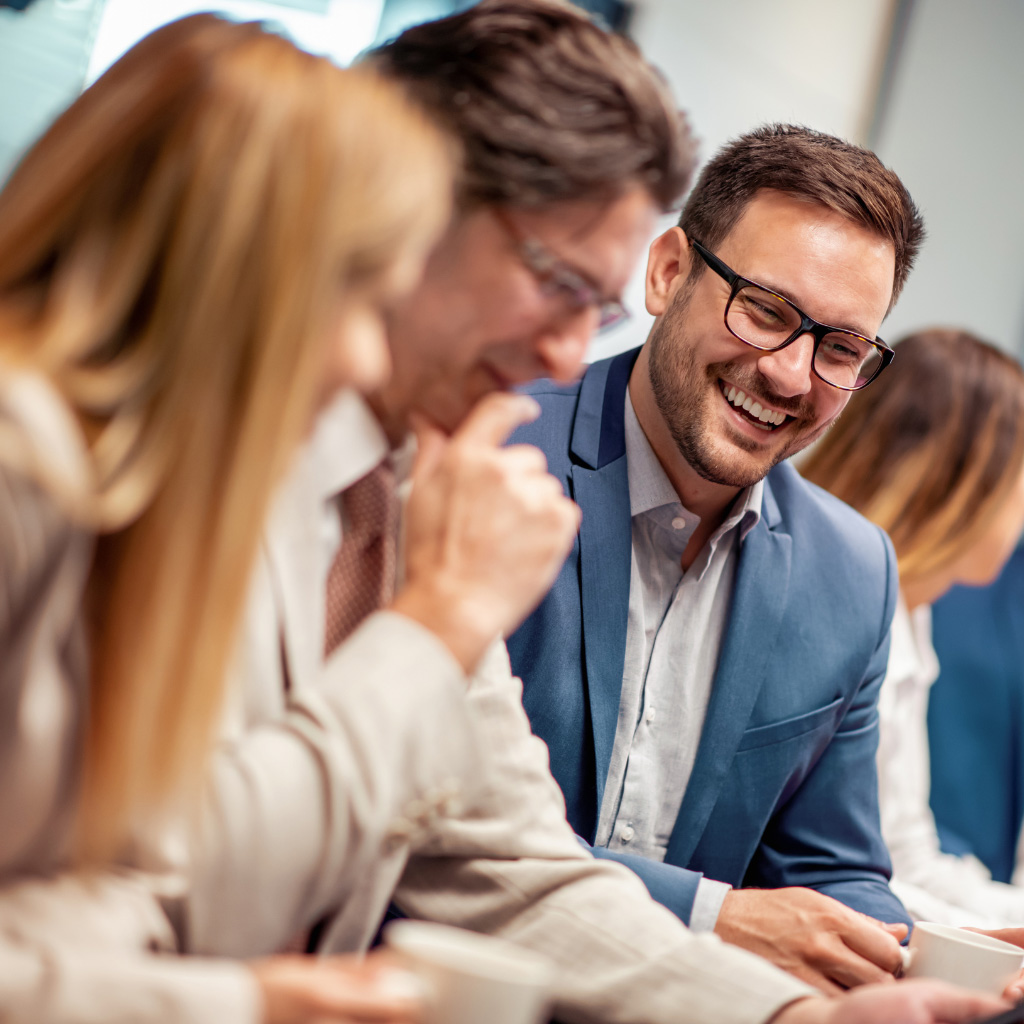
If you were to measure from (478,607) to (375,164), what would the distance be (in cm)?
36

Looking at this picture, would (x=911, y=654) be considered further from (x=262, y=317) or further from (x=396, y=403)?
(x=262, y=317)

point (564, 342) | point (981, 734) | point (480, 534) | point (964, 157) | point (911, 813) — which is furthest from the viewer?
point (964, 157)

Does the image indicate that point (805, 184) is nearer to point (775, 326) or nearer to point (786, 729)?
point (775, 326)

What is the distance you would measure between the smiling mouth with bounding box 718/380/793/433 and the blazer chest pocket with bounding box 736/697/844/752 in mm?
429

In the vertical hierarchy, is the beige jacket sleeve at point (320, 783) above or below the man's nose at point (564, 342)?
below

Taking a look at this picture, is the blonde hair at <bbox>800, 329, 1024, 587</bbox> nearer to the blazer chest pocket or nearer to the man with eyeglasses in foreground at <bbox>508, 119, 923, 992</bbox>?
the man with eyeglasses in foreground at <bbox>508, 119, 923, 992</bbox>

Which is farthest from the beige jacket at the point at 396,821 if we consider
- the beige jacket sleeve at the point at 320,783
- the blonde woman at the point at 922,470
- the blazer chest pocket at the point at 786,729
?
the blonde woman at the point at 922,470

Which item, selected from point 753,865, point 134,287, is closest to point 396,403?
point 134,287

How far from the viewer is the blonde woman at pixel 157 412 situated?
725 mm

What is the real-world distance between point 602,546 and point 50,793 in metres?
0.98

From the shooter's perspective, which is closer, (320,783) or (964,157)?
(320,783)

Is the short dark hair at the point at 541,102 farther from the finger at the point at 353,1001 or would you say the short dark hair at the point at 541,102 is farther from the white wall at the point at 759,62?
the white wall at the point at 759,62

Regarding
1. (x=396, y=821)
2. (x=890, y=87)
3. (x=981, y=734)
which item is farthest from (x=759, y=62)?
(x=396, y=821)

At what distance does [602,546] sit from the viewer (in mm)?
1621
